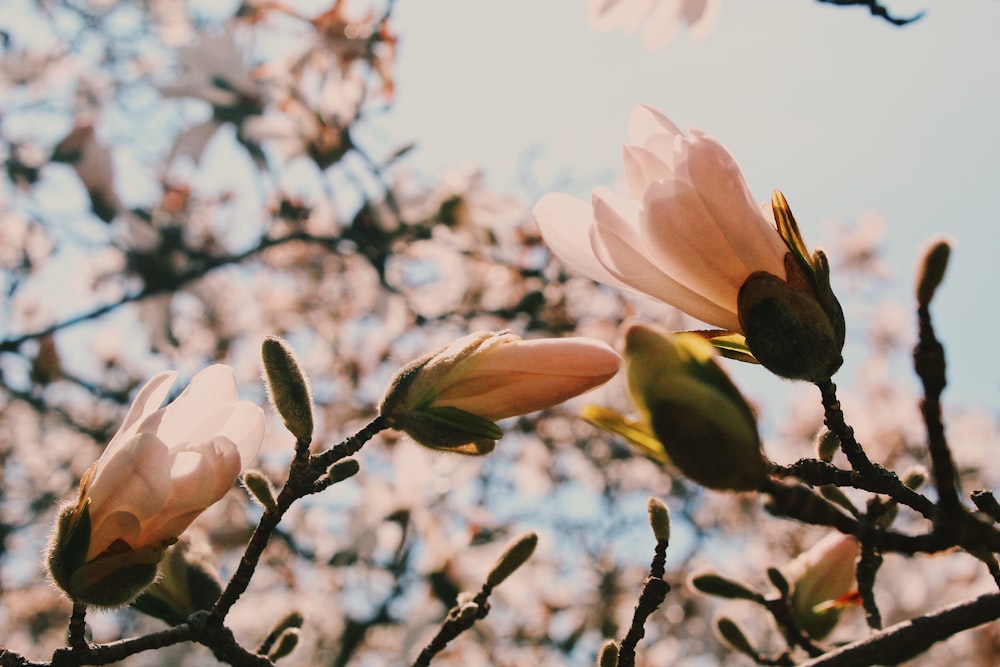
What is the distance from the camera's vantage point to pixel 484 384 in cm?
65

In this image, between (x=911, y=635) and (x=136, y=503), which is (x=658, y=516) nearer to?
(x=911, y=635)

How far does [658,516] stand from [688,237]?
0.23m

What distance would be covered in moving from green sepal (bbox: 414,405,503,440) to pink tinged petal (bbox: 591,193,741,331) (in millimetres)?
154

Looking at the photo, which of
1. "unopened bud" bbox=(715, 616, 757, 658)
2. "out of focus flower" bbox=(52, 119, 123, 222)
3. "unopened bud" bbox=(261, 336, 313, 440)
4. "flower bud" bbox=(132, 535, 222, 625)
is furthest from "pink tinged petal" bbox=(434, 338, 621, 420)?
"out of focus flower" bbox=(52, 119, 123, 222)

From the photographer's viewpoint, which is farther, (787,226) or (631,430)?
(787,226)

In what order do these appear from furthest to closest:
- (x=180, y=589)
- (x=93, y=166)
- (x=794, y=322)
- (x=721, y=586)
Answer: (x=93, y=166) → (x=721, y=586) → (x=180, y=589) → (x=794, y=322)

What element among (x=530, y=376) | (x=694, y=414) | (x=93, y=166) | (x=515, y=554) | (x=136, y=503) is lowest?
(x=93, y=166)

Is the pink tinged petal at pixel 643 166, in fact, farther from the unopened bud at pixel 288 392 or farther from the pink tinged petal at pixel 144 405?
the pink tinged petal at pixel 144 405

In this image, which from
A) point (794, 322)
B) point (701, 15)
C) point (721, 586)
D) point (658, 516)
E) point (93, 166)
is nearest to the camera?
point (794, 322)

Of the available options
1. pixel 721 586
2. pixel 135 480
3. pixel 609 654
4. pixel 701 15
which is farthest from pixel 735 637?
pixel 701 15

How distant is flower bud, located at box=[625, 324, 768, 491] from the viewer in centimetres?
43

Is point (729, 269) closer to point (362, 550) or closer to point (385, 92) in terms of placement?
point (362, 550)

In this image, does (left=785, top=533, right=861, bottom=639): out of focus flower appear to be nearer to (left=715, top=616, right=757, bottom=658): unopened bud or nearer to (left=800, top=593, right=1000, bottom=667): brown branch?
(left=715, top=616, right=757, bottom=658): unopened bud

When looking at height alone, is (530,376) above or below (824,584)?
above
